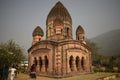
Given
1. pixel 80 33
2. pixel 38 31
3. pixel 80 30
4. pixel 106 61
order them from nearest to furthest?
pixel 38 31, pixel 80 33, pixel 80 30, pixel 106 61

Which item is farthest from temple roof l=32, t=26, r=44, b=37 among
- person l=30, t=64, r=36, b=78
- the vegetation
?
the vegetation

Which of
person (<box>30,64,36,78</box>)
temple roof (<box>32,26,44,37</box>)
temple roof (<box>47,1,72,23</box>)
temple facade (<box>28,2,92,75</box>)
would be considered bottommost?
person (<box>30,64,36,78</box>)

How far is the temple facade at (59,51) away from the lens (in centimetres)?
1474

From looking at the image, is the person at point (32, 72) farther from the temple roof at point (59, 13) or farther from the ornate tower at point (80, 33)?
the ornate tower at point (80, 33)

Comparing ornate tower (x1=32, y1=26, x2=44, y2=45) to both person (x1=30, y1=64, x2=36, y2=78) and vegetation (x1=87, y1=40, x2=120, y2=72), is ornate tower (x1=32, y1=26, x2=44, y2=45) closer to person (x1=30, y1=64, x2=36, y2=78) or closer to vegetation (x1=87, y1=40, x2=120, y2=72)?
person (x1=30, y1=64, x2=36, y2=78)

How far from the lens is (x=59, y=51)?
14.7 m

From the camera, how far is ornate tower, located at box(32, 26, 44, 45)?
20.1m

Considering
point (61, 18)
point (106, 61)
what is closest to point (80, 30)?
point (61, 18)

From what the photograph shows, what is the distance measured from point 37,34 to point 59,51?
662 cm

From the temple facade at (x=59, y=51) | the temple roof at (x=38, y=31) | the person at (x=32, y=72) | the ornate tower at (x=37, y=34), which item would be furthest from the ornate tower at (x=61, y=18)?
the person at (x=32, y=72)

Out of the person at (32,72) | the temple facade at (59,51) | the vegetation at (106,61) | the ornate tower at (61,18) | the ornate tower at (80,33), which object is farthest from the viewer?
the vegetation at (106,61)

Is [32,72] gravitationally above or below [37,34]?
below

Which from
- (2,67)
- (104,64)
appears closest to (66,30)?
(2,67)

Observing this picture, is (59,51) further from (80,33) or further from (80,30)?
(80,30)
